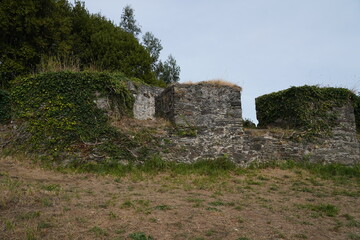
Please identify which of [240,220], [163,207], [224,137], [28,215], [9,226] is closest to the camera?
[9,226]

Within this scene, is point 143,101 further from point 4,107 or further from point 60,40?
point 60,40

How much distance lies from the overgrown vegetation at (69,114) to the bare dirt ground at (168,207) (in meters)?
0.91

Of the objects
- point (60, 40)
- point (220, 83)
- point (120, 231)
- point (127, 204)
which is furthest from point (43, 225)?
point (60, 40)

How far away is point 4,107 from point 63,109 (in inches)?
88.0

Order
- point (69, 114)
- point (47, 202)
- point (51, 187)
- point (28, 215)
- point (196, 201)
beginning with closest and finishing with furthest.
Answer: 1. point (28, 215)
2. point (47, 202)
3. point (196, 201)
4. point (51, 187)
5. point (69, 114)

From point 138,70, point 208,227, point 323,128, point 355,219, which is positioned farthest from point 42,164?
point 138,70

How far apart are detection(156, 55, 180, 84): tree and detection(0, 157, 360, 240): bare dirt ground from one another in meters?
18.0

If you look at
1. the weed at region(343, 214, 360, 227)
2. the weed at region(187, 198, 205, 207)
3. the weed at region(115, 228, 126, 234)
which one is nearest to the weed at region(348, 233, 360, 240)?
the weed at region(343, 214, 360, 227)

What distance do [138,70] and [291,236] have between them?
1479cm

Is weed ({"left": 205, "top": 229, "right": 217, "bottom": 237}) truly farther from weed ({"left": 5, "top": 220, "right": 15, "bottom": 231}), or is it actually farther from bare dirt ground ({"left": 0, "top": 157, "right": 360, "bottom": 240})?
weed ({"left": 5, "top": 220, "right": 15, "bottom": 231})

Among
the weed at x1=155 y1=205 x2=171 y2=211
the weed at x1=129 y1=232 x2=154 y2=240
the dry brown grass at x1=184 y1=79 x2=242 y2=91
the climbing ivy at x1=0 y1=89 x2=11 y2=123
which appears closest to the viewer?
the weed at x1=129 y1=232 x2=154 y2=240

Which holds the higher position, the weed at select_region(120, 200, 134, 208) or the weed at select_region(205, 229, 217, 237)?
the weed at select_region(120, 200, 134, 208)

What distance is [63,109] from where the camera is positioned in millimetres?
9617

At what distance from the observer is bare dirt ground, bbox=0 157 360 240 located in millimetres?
4945
